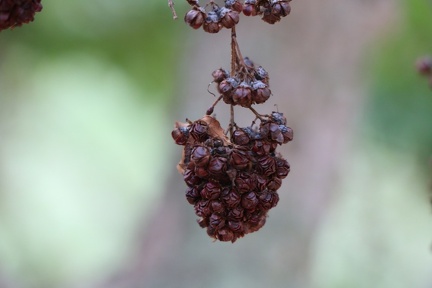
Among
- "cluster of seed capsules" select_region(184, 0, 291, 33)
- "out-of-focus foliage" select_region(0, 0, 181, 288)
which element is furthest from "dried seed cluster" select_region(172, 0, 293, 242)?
"out-of-focus foliage" select_region(0, 0, 181, 288)

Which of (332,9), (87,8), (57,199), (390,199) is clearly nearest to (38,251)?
(57,199)

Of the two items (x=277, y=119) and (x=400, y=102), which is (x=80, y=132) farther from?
(x=277, y=119)

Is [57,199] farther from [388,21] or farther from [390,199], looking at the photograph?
[388,21]

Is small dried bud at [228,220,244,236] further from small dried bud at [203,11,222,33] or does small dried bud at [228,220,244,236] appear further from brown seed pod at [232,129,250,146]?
small dried bud at [203,11,222,33]

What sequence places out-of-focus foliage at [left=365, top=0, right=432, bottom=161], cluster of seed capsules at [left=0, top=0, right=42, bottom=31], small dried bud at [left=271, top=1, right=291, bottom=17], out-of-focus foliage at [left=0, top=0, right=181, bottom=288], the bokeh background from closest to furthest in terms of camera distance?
cluster of seed capsules at [left=0, top=0, right=42, bottom=31] < small dried bud at [left=271, top=1, right=291, bottom=17] < the bokeh background < out-of-focus foliage at [left=365, top=0, right=432, bottom=161] < out-of-focus foliage at [left=0, top=0, right=181, bottom=288]

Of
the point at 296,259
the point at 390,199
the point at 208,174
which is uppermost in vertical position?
the point at 390,199

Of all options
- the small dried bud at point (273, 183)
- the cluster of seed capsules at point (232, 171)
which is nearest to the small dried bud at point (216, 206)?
the cluster of seed capsules at point (232, 171)

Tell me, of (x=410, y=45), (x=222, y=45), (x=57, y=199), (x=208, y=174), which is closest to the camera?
(x=208, y=174)

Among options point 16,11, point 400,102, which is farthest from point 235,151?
point 400,102
